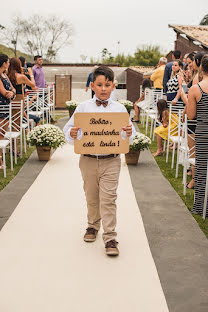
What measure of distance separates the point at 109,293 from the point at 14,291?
2.31 ft

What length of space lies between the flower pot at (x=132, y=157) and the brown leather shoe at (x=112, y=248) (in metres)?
4.33

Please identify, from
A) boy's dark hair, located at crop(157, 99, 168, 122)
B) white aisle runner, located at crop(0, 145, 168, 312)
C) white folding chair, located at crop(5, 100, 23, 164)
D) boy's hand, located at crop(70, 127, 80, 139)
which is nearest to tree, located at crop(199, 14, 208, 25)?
boy's dark hair, located at crop(157, 99, 168, 122)

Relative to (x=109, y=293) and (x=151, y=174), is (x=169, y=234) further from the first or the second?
(x=151, y=174)

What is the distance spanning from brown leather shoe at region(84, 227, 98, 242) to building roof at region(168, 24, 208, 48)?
1137cm

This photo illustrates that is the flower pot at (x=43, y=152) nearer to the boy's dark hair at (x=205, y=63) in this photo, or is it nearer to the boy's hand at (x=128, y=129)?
the boy's dark hair at (x=205, y=63)

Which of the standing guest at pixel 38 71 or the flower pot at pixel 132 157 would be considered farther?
the standing guest at pixel 38 71

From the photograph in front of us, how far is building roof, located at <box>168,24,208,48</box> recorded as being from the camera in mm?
15744

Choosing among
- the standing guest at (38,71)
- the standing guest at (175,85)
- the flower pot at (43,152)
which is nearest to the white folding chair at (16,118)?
the flower pot at (43,152)

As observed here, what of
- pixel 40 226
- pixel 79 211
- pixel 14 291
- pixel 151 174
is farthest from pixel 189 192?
pixel 14 291

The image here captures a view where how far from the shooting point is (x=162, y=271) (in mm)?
3902

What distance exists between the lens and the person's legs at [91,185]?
4.30 meters

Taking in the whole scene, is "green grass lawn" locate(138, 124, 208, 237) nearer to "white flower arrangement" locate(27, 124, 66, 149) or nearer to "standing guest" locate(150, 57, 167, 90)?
"white flower arrangement" locate(27, 124, 66, 149)

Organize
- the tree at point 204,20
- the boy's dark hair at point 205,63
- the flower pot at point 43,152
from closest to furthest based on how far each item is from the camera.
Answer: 1. the boy's dark hair at point 205,63
2. the flower pot at point 43,152
3. the tree at point 204,20

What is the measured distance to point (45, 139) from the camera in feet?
28.0
